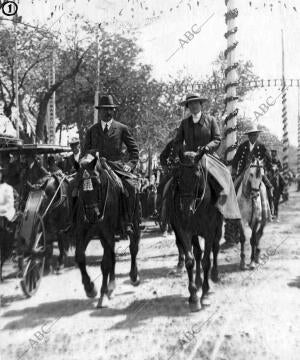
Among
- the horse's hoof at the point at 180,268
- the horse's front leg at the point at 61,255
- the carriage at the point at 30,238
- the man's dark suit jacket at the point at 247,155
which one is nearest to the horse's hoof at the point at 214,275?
the horse's hoof at the point at 180,268

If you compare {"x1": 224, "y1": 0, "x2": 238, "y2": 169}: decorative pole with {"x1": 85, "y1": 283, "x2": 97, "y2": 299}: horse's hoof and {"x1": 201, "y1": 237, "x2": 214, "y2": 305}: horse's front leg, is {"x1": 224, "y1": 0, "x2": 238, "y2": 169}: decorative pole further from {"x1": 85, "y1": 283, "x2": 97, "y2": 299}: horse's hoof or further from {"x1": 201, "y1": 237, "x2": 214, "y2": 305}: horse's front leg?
{"x1": 85, "y1": 283, "x2": 97, "y2": 299}: horse's hoof

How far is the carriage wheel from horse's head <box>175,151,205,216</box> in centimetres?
255

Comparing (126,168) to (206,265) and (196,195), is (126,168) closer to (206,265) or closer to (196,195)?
(196,195)

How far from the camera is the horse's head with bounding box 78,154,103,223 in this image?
267 inches

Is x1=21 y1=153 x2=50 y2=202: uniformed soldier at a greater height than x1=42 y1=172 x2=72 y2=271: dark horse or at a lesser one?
greater

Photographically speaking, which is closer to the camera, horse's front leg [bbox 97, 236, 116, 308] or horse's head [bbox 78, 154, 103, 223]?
horse's head [bbox 78, 154, 103, 223]

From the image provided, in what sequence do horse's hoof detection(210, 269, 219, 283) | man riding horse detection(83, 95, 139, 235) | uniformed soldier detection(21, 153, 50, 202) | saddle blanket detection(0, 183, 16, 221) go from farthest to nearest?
uniformed soldier detection(21, 153, 50, 202) < horse's hoof detection(210, 269, 219, 283) < saddle blanket detection(0, 183, 16, 221) < man riding horse detection(83, 95, 139, 235)

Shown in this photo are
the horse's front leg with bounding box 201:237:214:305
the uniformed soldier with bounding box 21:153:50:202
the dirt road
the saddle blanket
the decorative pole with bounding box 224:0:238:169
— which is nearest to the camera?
the dirt road

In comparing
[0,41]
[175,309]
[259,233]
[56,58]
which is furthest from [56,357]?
[56,58]

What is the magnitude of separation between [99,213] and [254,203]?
4.11 m

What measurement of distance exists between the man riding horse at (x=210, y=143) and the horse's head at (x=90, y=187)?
124cm

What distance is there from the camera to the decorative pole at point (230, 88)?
36.5ft

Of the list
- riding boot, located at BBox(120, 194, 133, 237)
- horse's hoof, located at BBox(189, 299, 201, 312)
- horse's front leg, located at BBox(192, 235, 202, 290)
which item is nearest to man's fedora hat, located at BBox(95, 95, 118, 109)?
riding boot, located at BBox(120, 194, 133, 237)

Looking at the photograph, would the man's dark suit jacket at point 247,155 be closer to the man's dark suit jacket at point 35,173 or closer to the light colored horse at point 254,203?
the light colored horse at point 254,203
